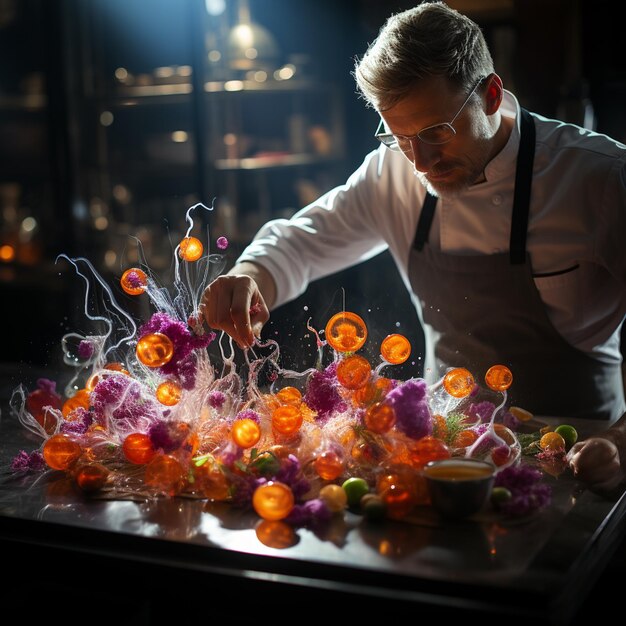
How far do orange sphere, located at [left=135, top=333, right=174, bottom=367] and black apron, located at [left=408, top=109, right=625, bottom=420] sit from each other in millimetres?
728

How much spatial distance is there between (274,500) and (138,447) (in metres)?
0.31

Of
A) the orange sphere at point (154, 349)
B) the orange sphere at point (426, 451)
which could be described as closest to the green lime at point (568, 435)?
the orange sphere at point (426, 451)

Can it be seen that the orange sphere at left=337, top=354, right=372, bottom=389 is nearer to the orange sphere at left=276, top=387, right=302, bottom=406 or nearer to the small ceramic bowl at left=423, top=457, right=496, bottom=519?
the orange sphere at left=276, top=387, right=302, bottom=406

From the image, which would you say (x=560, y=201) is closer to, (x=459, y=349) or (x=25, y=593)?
(x=459, y=349)

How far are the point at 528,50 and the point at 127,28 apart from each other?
2.07 m

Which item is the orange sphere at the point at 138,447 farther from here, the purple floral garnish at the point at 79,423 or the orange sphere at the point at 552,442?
the orange sphere at the point at 552,442

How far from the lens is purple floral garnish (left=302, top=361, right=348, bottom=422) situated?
148cm

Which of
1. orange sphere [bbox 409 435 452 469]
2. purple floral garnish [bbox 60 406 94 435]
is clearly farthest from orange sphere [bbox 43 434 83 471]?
orange sphere [bbox 409 435 452 469]

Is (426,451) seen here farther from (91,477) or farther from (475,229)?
(475,229)

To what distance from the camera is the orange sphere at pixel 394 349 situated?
1550 millimetres

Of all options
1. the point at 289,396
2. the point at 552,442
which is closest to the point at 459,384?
the point at 552,442

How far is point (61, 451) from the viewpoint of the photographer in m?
1.54

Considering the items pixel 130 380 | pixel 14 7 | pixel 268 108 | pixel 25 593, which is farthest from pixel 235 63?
pixel 25 593

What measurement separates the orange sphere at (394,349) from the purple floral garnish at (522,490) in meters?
0.29
